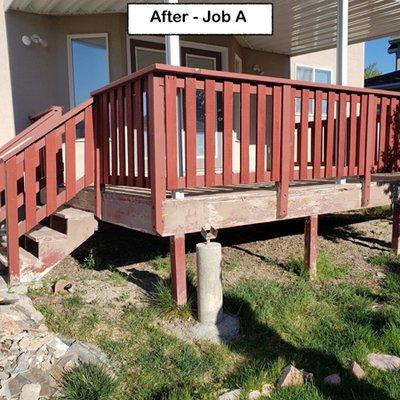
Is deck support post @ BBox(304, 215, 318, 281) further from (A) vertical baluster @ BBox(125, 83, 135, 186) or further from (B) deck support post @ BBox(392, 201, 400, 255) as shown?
(A) vertical baluster @ BBox(125, 83, 135, 186)

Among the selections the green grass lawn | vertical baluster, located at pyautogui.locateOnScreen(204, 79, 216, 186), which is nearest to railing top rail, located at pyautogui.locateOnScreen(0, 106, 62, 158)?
the green grass lawn

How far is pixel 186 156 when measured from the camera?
11.6ft

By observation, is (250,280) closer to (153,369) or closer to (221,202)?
(221,202)

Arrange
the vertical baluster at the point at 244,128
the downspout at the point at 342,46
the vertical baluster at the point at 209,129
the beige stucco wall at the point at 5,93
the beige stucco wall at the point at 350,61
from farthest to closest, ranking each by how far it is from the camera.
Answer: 1. the beige stucco wall at the point at 350,61
2. the beige stucco wall at the point at 5,93
3. the downspout at the point at 342,46
4. the vertical baluster at the point at 244,128
5. the vertical baluster at the point at 209,129

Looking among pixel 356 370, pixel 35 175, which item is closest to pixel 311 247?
pixel 356 370

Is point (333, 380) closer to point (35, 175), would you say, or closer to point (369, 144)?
point (369, 144)

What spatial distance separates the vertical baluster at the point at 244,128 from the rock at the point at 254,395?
172 cm

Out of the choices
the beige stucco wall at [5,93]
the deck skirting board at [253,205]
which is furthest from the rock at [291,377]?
the beige stucco wall at [5,93]

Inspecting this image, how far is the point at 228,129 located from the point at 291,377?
1.94m

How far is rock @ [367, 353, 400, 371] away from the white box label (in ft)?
11.4

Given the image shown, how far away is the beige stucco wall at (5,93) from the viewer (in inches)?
243

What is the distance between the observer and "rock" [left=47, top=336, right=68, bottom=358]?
2.97 metres

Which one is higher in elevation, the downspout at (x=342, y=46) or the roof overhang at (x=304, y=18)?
the roof overhang at (x=304, y=18)

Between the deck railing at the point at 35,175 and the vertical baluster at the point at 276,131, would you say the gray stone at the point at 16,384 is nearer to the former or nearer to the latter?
the deck railing at the point at 35,175
